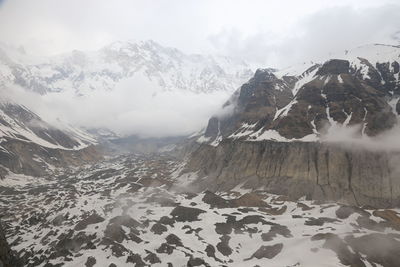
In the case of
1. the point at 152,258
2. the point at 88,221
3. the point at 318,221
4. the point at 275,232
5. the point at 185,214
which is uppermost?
the point at 88,221

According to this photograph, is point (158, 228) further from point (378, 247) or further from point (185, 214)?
point (378, 247)

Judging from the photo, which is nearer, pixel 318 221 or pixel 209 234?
pixel 209 234

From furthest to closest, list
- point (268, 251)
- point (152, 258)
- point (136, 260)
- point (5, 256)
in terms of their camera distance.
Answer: point (268, 251), point (152, 258), point (136, 260), point (5, 256)

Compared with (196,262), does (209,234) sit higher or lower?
higher

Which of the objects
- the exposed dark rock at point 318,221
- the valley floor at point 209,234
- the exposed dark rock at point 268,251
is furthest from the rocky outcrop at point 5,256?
the exposed dark rock at point 318,221

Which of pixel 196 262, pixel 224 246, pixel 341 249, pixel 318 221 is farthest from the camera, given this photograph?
pixel 318 221

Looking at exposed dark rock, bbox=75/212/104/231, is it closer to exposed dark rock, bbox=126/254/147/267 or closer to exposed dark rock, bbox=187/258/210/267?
exposed dark rock, bbox=126/254/147/267

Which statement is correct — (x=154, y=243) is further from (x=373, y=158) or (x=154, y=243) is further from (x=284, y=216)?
(x=373, y=158)

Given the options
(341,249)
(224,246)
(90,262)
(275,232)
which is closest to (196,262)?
(224,246)

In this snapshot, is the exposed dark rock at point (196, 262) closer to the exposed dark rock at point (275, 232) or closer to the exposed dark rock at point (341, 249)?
the exposed dark rock at point (275, 232)
